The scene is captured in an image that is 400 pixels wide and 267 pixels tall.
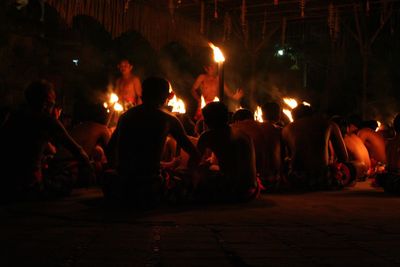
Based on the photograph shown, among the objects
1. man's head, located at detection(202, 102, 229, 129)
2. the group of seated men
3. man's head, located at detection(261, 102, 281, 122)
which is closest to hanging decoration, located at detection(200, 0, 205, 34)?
man's head, located at detection(261, 102, 281, 122)

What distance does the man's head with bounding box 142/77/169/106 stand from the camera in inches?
194

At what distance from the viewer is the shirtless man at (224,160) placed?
536 centimetres

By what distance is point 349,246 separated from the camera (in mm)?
3195

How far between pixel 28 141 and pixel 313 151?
3676 mm

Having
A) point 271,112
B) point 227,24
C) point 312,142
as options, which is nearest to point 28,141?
point 271,112

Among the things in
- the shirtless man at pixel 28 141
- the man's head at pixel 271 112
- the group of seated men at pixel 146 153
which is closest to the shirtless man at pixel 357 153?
the group of seated men at pixel 146 153

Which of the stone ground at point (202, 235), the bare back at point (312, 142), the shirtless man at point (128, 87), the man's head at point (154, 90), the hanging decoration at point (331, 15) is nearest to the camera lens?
the stone ground at point (202, 235)

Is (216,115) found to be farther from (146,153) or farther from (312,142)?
(312,142)

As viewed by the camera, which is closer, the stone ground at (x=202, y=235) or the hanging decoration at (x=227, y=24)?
the stone ground at (x=202, y=235)

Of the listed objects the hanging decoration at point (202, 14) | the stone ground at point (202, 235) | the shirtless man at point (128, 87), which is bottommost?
the stone ground at point (202, 235)

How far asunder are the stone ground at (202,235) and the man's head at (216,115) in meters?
0.86

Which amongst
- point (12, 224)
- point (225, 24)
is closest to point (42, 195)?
point (12, 224)

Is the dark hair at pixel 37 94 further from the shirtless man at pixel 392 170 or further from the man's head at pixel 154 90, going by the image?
the shirtless man at pixel 392 170

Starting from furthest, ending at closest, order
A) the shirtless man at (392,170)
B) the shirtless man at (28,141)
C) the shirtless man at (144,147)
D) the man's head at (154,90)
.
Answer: the shirtless man at (392,170), the shirtless man at (28,141), the man's head at (154,90), the shirtless man at (144,147)
